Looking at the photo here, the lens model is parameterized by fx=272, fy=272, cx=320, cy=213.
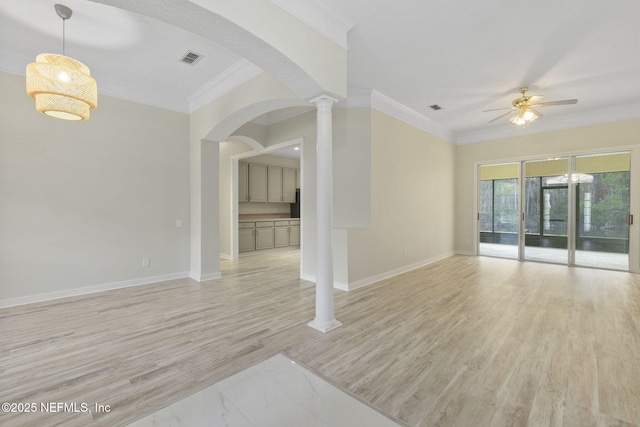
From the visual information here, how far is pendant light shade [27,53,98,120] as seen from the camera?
2408 millimetres

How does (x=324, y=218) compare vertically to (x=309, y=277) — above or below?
above

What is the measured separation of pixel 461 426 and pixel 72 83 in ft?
13.4

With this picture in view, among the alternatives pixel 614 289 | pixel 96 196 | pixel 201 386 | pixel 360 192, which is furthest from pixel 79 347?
pixel 614 289

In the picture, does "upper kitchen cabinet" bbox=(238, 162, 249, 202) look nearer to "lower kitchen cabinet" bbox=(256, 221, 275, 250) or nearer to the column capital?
"lower kitchen cabinet" bbox=(256, 221, 275, 250)

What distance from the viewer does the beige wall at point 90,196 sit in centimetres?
341

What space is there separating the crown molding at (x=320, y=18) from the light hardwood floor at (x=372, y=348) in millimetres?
2960

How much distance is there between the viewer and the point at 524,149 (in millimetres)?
6207

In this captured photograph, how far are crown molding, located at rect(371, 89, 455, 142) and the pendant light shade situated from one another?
3644 mm

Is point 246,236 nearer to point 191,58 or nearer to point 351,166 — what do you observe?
point 351,166

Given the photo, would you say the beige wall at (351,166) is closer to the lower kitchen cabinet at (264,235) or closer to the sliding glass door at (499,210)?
the lower kitchen cabinet at (264,235)

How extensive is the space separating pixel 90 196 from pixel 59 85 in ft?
6.48

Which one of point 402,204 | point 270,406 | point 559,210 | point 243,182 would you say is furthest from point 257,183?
point 559,210

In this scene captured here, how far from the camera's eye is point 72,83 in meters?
2.52

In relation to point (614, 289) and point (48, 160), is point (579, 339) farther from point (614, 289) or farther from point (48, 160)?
point (48, 160)
